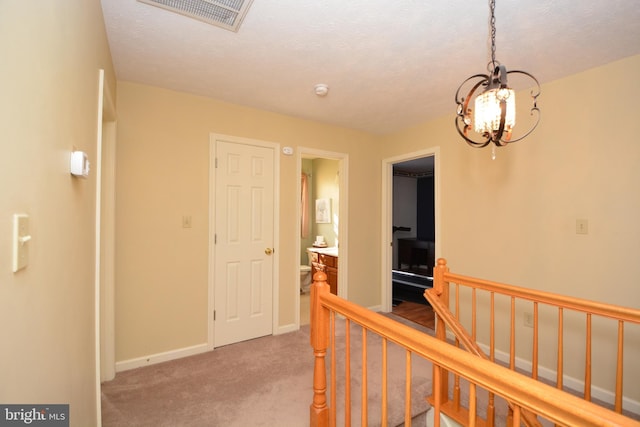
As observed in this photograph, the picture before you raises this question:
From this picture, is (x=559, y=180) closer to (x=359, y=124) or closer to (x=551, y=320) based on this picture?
(x=551, y=320)

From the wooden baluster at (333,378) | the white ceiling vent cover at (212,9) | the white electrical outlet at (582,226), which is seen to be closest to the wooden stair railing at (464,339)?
the wooden baluster at (333,378)

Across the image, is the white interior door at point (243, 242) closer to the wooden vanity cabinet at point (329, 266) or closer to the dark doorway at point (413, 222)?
the wooden vanity cabinet at point (329, 266)

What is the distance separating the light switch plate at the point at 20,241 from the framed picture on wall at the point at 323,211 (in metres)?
4.58

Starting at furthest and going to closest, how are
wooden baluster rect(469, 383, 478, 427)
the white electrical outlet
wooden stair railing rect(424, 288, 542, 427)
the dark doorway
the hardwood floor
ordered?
the dark doorway < the hardwood floor < the white electrical outlet < wooden stair railing rect(424, 288, 542, 427) < wooden baluster rect(469, 383, 478, 427)

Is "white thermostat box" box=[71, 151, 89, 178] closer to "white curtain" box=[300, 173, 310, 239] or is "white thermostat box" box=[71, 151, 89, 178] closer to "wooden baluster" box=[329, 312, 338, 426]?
"wooden baluster" box=[329, 312, 338, 426]

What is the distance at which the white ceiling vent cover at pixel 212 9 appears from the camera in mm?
1562

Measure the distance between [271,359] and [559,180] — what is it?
286 cm

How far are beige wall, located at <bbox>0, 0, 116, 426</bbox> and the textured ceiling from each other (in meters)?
0.65

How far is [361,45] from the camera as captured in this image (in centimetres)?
192

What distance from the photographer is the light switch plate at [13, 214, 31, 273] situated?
2.06 ft

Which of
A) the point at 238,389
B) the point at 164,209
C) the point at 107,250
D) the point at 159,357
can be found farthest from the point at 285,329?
the point at 107,250

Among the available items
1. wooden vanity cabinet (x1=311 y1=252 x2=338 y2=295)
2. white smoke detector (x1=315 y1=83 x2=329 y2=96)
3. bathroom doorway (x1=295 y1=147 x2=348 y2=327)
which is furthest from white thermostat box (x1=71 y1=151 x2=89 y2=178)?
wooden vanity cabinet (x1=311 y1=252 x2=338 y2=295)

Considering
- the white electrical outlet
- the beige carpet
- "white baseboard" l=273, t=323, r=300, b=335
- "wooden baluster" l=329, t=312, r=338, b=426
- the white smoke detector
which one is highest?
the white smoke detector

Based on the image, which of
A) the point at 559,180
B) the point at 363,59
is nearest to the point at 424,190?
the point at 559,180
